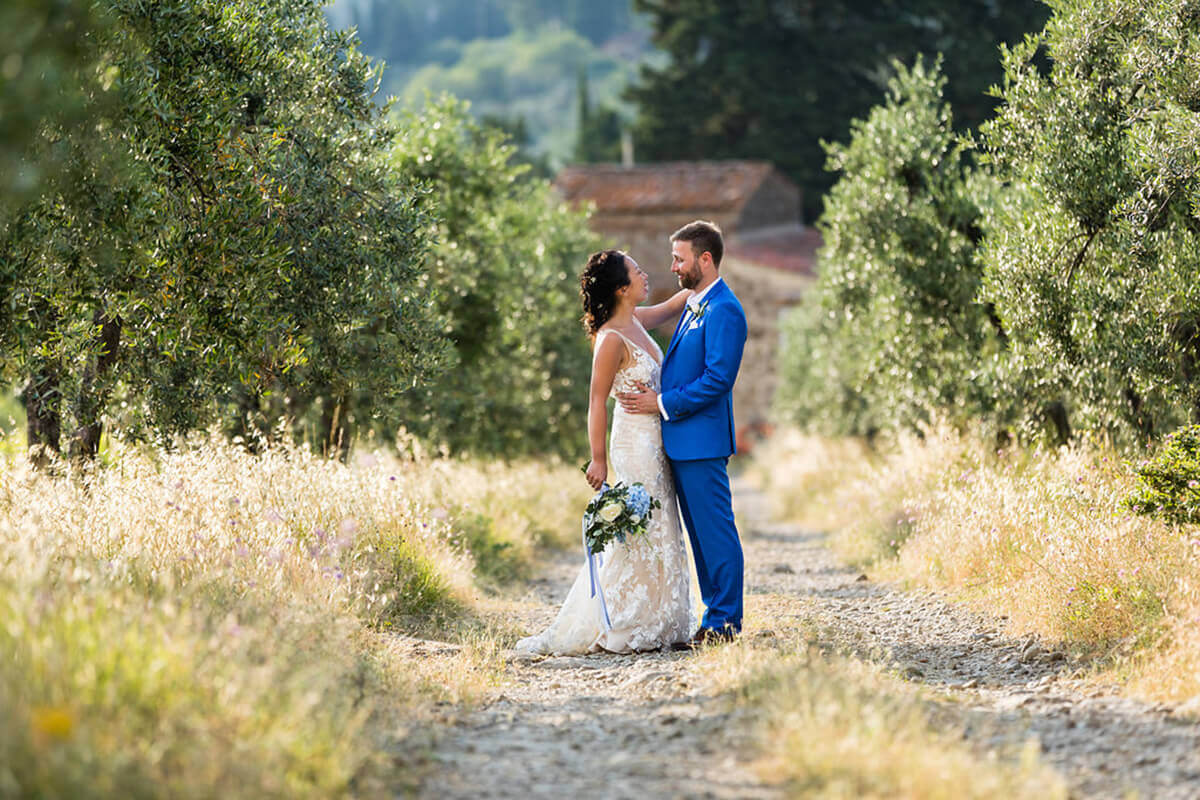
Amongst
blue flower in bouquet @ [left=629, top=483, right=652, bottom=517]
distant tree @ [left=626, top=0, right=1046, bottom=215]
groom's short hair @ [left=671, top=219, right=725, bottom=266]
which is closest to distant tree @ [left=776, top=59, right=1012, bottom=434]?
groom's short hair @ [left=671, top=219, right=725, bottom=266]

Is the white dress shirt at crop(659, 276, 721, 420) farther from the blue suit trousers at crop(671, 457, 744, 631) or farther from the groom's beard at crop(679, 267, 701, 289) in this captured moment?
the blue suit trousers at crop(671, 457, 744, 631)

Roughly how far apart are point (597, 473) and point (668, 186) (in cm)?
2892

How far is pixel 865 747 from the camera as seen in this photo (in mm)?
4215

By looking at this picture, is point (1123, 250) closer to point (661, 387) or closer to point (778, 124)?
point (661, 387)

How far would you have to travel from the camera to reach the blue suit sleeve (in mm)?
7023

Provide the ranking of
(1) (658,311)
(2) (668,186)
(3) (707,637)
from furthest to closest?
1. (2) (668,186)
2. (1) (658,311)
3. (3) (707,637)

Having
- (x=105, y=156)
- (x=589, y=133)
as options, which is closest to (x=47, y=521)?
(x=105, y=156)

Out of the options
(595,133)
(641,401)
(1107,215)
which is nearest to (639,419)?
(641,401)

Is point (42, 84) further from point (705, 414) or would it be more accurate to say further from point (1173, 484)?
point (1173, 484)

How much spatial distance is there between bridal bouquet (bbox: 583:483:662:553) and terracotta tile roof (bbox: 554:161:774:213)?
27545 millimetres

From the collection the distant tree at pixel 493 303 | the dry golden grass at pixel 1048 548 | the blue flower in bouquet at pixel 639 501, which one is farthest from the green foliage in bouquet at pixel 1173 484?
the distant tree at pixel 493 303

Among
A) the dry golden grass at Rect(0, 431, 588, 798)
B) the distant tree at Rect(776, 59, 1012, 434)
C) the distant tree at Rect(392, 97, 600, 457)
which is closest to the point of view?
the dry golden grass at Rect(0, 431, 588, 798)

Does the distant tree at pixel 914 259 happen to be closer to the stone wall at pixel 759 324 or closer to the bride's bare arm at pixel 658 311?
the bride's bare arm at pixel 658 311

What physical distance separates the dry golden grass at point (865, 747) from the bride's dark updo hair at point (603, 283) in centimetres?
276
